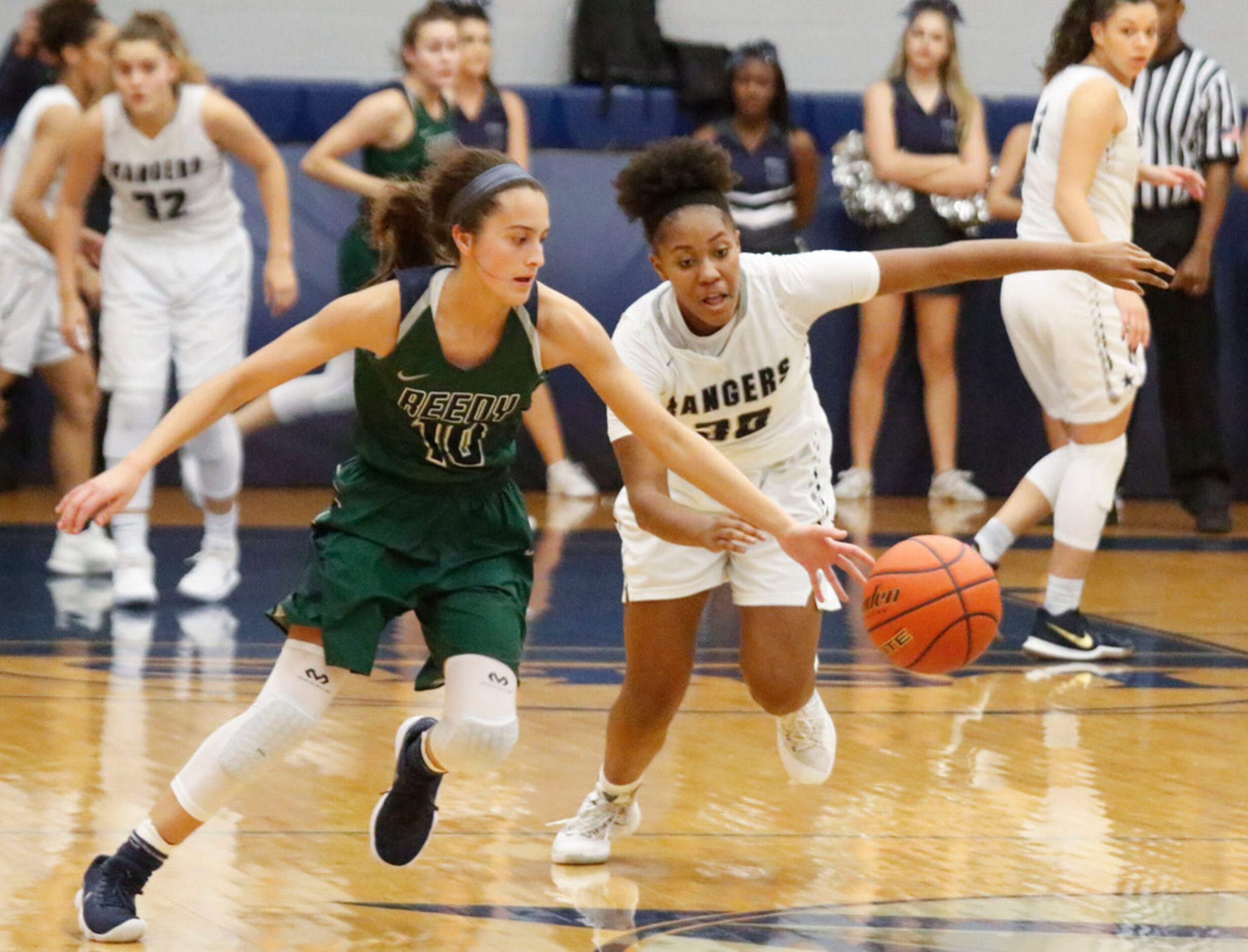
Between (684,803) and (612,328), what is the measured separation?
16.5 ft

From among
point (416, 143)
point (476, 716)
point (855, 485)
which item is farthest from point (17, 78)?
point (476, 716)

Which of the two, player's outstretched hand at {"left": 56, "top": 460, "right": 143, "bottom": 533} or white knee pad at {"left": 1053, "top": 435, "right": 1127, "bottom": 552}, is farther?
white knee pad at {"left": 1053, "top": 435, "right": 1127, "bottom": 552}

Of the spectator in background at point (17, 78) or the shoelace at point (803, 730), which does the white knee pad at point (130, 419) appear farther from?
the shoelace at point (803, 730)

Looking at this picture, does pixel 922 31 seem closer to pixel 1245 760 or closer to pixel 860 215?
pixel 860 215

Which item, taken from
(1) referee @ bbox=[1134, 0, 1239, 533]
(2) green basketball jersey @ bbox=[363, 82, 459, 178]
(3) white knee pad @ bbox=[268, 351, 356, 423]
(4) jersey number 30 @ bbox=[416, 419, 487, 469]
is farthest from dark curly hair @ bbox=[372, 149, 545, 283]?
(1) referee @ bbox=[1134, 0, 1239, 533]

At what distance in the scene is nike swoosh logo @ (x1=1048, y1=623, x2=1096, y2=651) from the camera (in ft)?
19.5

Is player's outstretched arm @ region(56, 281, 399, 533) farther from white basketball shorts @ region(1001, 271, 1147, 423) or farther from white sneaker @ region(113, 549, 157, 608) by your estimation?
white sneaker @ region(113, 549, 157, 608)

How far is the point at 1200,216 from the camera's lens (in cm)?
852

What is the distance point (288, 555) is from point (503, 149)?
5.78 feet

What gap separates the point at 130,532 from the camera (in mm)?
6496

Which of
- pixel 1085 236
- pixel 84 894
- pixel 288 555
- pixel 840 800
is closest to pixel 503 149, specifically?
pixel 288 555

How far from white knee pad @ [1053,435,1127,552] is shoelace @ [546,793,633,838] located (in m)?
2.32

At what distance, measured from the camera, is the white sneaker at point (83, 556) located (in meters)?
7.11

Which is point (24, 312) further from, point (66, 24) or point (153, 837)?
point (153, 837)
